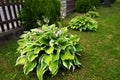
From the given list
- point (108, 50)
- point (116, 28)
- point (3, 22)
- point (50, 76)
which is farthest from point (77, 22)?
point (50, 76)

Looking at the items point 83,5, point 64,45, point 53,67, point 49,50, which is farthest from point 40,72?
point 83,5

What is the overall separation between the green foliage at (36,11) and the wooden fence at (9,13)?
21cm

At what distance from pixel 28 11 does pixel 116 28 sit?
13.2 ft

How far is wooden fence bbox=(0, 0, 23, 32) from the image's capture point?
600cm

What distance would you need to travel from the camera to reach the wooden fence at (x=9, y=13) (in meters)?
6.00

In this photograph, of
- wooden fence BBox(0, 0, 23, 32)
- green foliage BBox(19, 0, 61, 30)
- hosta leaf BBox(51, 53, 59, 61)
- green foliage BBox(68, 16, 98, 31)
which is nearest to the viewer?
hosta leaf BBox(51, 53, 59, 61)

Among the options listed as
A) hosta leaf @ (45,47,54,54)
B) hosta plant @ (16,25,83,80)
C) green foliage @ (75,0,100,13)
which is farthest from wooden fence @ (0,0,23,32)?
green foliage @ (75,0,100,13)

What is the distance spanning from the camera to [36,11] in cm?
643

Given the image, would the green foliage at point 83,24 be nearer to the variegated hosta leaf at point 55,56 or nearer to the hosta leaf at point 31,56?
the variegated hosta leaf at point 55,56

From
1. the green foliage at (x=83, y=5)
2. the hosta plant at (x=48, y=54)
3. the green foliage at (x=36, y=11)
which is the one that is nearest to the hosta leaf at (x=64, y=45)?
the hosta plant at (x=48, y=54)

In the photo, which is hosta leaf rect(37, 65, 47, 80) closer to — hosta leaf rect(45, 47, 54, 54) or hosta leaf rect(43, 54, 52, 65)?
hosta leaf rect(43, 54, 52, 65)

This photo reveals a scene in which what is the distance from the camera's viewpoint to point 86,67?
4609mm

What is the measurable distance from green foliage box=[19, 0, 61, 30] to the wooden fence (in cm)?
21

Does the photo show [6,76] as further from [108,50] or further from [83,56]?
[108,50]
